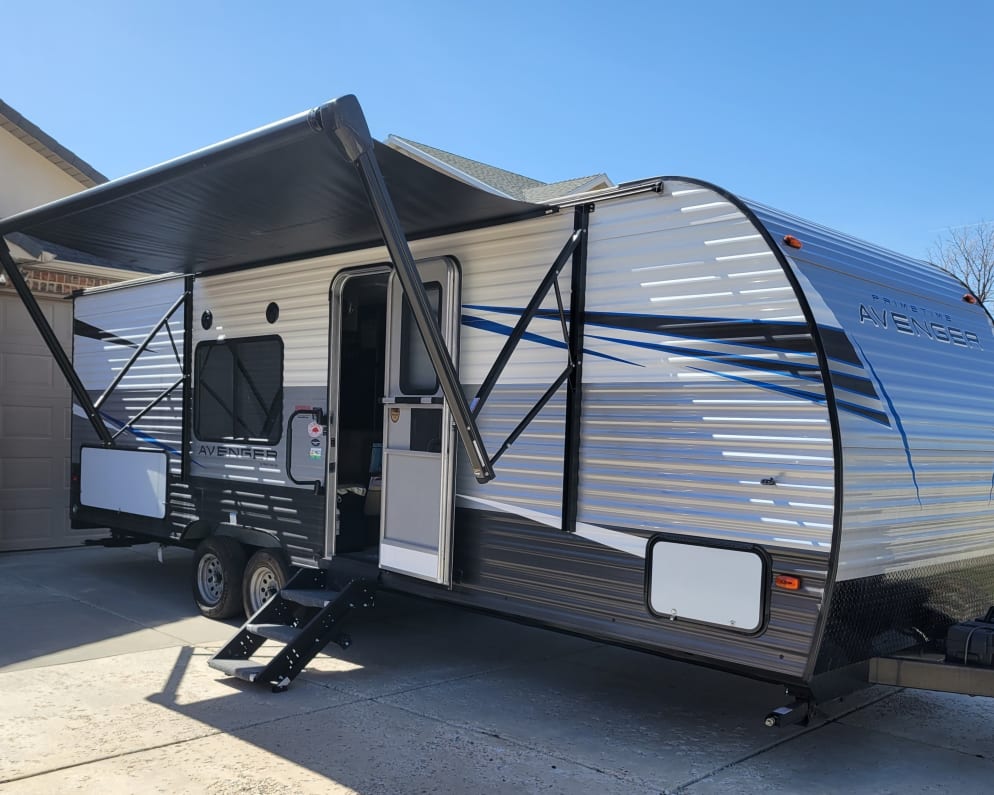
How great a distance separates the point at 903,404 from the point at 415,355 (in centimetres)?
279

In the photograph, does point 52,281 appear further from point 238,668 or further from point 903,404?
point 903,404

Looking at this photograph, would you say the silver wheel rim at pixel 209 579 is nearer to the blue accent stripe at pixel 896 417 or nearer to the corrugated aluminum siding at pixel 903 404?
the corrugated aluminum siding at pixel 903 404

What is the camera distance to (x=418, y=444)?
18.8ft

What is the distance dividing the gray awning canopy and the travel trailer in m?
0.02

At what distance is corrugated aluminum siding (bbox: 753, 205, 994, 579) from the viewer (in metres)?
4.11

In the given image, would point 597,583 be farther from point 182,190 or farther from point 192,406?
point 192,406

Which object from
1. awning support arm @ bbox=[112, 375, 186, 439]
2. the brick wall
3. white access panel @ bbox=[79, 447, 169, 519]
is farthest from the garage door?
awning support arm @ bbox=[112, 375, 186, 439]

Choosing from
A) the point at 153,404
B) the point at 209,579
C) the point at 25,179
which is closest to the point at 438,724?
the point at 209,579

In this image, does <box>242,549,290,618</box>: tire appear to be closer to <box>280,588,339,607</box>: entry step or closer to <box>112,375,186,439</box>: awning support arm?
<box>280,588,339,607</box>: entry step

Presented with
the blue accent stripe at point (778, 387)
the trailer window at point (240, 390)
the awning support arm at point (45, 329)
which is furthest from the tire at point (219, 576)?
the blue accent stripe at point (778, 387)

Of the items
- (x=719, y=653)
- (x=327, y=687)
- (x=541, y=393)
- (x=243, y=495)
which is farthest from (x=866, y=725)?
(x=243, y=495)

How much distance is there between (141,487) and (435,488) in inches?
143

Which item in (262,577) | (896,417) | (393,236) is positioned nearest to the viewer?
(393,236)

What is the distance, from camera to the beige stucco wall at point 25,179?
36.4ft
